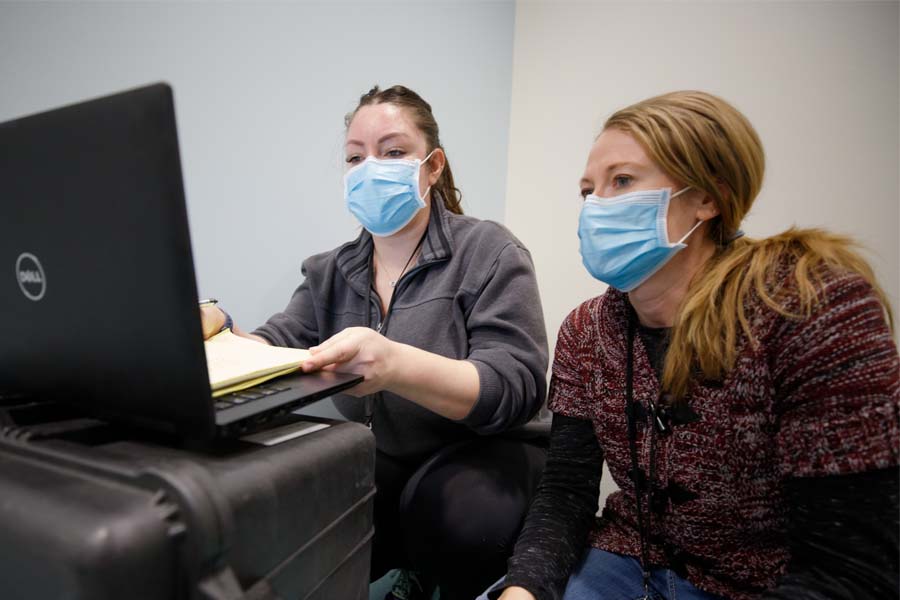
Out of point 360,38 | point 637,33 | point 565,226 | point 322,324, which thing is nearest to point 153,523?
point 322,324

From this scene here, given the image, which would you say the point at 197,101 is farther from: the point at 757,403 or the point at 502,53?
the point at 757,403

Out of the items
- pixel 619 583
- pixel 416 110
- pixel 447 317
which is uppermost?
pixel 416 110

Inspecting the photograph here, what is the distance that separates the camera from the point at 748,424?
2.04 feet

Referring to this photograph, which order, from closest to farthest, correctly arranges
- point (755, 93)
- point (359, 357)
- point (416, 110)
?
point (359, 357), point (416, 110), point (755, 93)

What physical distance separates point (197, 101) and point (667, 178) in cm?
103

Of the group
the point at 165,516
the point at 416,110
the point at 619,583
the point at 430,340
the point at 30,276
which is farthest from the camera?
the point at 416,110

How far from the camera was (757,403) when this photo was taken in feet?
2.02

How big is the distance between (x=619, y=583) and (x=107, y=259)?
75cm

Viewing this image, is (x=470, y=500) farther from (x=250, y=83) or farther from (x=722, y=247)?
(x=250, y=83)

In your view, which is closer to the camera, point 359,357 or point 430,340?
point 359,357

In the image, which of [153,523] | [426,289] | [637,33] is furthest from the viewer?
[637,33]

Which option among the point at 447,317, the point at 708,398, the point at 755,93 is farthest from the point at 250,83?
the point at 755,93

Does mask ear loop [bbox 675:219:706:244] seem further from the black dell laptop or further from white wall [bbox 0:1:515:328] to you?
white wall [bbox 0:1:515:328]

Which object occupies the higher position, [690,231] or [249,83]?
[249,83]
